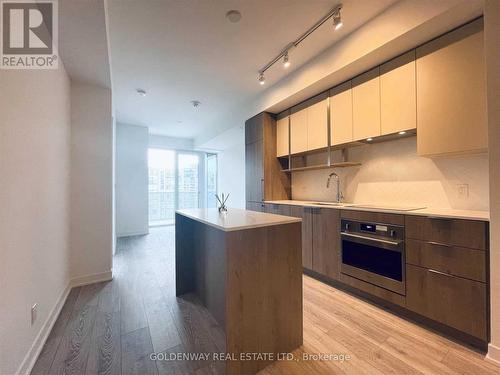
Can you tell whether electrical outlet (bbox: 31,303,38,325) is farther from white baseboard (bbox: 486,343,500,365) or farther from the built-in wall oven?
white baseboard (bbox: 486,343,500,365)

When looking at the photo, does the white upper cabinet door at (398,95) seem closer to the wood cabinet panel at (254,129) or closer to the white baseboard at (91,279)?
the wood cabinet panel at (254,129)

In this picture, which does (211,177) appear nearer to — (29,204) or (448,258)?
(29,204)

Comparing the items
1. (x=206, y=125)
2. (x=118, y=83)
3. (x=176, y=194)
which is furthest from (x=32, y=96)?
(x=176, y=194)

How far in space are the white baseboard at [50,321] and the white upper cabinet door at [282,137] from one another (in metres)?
3.13

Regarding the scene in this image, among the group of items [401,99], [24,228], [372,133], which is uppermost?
[401,99]

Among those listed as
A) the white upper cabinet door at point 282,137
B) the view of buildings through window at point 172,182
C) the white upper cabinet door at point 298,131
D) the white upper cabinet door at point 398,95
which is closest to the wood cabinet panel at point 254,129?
the white upper cabinet door at point 282,137

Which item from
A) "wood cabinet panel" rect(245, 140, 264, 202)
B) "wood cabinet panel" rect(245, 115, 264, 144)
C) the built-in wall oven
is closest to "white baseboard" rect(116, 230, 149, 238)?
"wood cabinet panel" rect(245, 140, 264, 202)

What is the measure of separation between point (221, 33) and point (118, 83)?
213cm

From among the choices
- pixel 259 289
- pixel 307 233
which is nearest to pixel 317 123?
pixel 307 233

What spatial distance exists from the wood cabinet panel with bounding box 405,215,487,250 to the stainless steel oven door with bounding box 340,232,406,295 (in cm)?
19

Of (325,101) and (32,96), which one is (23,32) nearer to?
(32,96)

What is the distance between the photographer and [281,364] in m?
1.50

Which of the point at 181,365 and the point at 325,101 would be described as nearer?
the point at 181,365

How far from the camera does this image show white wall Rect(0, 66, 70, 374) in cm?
124
